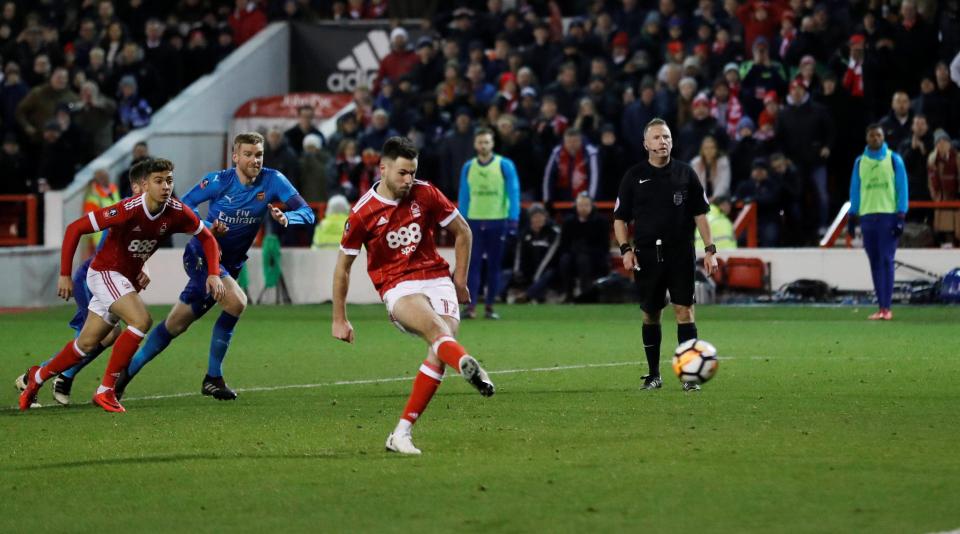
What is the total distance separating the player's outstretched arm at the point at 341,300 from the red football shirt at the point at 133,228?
243 cm

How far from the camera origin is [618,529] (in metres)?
6.72

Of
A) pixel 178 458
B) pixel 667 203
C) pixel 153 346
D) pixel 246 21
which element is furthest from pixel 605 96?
pixel 178 458

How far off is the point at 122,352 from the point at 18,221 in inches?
639

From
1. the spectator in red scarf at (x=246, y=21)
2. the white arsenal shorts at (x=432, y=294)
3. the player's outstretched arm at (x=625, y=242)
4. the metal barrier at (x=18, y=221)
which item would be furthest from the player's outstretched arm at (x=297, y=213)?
the spectator in red scarf at (x=246, y=21)

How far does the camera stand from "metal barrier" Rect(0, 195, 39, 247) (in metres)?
26.4

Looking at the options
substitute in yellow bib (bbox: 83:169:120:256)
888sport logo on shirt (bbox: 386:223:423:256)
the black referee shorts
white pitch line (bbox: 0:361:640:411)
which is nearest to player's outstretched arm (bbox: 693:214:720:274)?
the black referee shorts

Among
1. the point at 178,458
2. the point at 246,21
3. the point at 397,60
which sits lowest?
the point at 178,458

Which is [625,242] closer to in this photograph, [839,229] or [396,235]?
[396,235]

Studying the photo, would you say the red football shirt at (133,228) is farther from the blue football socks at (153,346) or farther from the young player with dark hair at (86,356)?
the blue football socks at (153,346)

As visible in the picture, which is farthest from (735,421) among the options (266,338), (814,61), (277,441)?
(814,61)

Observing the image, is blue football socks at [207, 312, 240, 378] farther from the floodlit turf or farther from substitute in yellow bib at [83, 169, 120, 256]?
substitute in yellow bib at [83, 169, 120, 256]

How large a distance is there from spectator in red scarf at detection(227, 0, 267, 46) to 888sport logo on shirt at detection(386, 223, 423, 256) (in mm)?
23427

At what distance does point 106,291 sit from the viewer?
11.5 meters

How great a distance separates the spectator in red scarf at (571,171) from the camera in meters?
23.8
